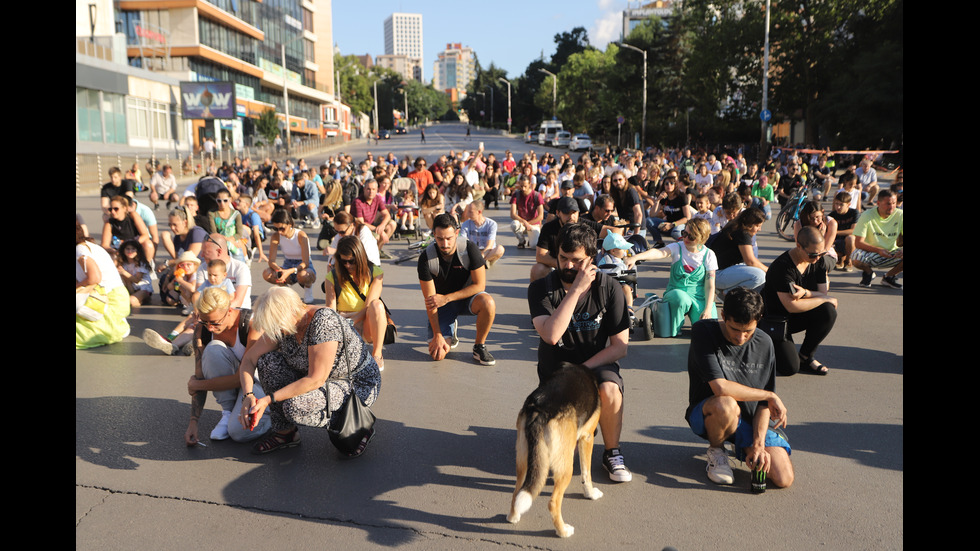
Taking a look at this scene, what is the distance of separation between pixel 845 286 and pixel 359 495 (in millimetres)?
8317

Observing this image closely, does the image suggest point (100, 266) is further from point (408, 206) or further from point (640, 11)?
point (640, 11)

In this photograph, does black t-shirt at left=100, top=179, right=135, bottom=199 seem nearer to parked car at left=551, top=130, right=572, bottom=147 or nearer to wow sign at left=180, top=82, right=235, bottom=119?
wow sign at left=180, top=82, right=235, bottom=119

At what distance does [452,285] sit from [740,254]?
119 inches

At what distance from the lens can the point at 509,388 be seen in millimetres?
5996

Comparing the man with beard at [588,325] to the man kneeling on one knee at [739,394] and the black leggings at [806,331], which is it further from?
the black leggings at [806,331]

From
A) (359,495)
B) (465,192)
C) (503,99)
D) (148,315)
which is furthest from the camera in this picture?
(503,99)

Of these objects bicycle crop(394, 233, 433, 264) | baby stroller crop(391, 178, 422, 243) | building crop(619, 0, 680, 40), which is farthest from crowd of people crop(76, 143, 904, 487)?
building crop(619, 0, 680, 40)

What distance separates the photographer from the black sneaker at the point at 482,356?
21.9 ft

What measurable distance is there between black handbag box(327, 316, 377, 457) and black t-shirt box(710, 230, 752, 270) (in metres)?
4.49

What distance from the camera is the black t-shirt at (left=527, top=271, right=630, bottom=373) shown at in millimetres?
4270

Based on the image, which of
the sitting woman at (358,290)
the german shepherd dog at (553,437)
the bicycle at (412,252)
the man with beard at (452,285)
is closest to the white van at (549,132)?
the bicycle at (412,252)
